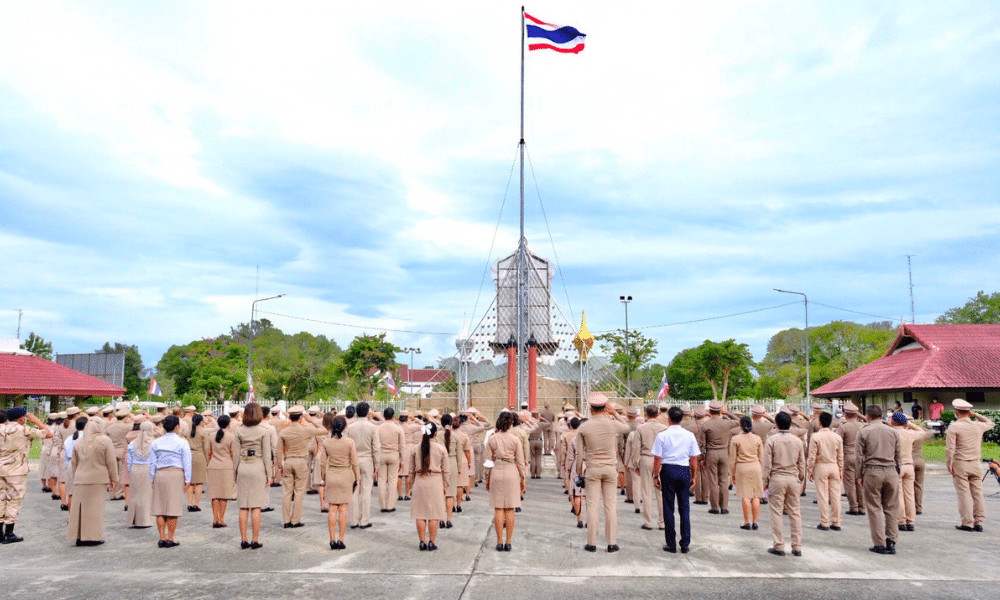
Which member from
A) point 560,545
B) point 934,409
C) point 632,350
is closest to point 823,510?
point 560,545

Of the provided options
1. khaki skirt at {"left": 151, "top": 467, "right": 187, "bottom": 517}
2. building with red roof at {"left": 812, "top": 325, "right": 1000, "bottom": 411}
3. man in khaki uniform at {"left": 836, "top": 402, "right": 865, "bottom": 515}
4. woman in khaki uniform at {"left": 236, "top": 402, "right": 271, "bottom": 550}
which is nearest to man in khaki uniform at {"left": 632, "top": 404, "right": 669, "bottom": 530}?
man in khaki uniform at {"left": 836, "top": 402, "right": 865, "bottom": 515}

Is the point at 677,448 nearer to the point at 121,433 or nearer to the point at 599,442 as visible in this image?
the point at 599,442

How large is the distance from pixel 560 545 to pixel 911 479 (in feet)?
17.9

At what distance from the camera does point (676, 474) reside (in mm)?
8047

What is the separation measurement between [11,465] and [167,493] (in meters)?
2.22

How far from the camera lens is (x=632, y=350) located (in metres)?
51.7

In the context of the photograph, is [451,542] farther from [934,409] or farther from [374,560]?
[934,409]

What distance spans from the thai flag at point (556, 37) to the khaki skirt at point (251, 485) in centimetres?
1566

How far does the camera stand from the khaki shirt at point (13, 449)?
28.5 feet

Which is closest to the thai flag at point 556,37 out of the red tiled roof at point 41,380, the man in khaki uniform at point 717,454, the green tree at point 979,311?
the man in khaki uniform at point 717,454

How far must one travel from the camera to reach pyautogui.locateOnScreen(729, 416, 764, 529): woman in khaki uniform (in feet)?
31.1

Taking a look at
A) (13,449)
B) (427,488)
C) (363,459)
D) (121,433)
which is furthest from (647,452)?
(121,433)

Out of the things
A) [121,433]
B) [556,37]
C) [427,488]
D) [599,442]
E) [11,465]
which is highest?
[556,37]

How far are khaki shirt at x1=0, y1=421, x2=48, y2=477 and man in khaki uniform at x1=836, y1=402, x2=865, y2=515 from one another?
11774mm
